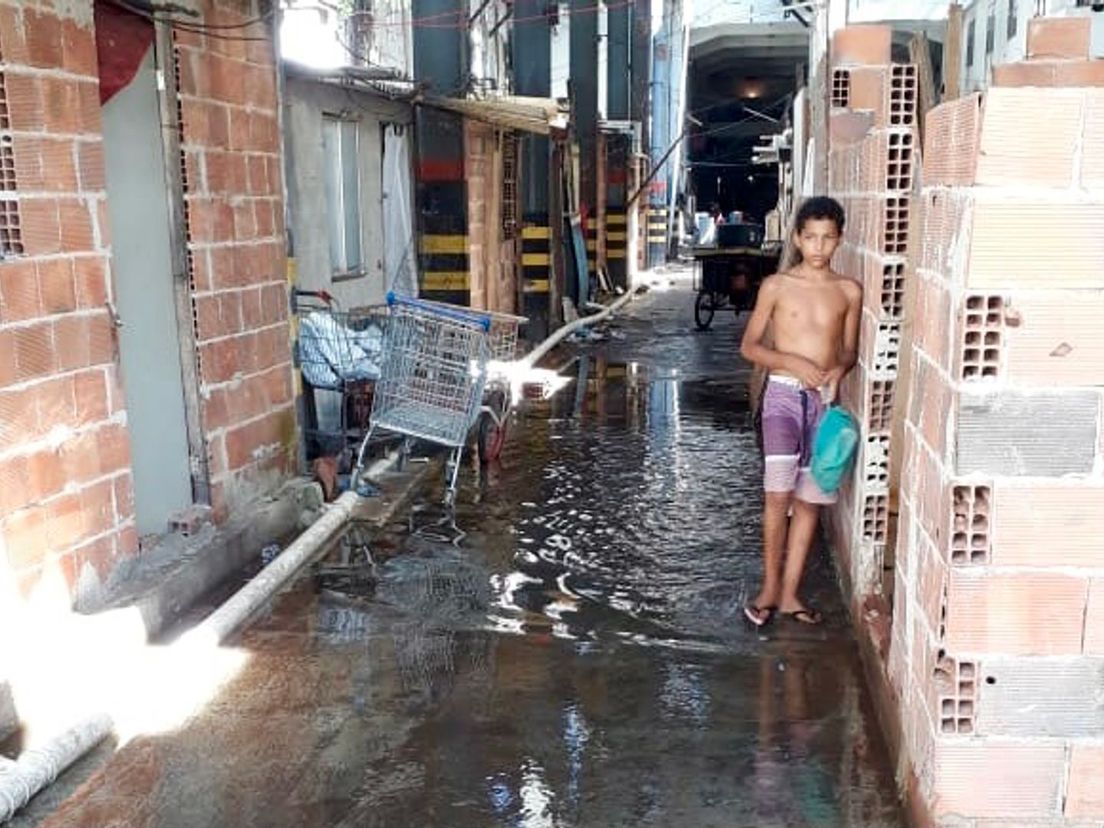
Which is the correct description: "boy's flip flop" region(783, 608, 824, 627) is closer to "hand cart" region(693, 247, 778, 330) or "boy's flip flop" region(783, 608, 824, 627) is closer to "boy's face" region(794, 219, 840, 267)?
"boy's face" region(794, 219, 840, 267)

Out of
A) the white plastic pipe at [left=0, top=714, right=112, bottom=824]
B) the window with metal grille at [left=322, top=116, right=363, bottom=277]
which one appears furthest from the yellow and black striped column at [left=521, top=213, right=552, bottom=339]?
the white plastic pipe at [left=0, top=714, right=112, bottom=824]

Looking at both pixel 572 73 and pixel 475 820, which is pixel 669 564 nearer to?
pixel 475 820

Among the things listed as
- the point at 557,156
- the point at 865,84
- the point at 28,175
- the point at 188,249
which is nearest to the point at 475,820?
the point at 28,175

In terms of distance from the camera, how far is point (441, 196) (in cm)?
1241

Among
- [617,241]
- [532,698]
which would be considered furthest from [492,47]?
[532,698]

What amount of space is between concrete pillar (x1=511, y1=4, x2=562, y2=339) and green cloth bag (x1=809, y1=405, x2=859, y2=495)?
11172mm

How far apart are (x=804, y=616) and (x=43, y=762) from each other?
332 cm

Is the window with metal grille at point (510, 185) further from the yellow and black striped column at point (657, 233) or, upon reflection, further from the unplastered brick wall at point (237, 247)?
the yellow and black striped column at point (657, 233)

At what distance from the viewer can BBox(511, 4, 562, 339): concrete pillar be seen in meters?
16.2

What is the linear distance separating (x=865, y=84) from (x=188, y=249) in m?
4.39

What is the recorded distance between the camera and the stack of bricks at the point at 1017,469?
9.30ft

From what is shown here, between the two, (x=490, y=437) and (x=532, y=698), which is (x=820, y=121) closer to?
(x=490, y=437)

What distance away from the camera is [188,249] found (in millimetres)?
5922

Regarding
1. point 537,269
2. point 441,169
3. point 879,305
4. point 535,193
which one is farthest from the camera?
point 535,193
